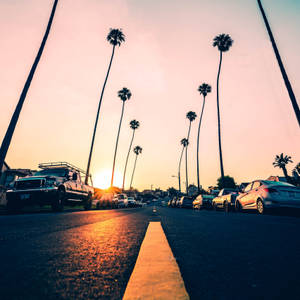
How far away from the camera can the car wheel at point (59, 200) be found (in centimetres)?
1099

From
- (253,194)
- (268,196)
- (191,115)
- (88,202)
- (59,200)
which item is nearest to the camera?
(268,196)

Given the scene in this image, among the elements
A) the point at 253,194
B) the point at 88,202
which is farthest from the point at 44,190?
the point at 253,194

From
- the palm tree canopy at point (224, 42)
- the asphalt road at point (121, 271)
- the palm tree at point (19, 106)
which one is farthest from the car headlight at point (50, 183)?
the palm tree canopy at point (224, 42)

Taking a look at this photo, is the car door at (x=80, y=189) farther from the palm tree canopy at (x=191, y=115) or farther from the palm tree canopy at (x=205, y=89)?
the palm tree canopy at (x=191, y=115)

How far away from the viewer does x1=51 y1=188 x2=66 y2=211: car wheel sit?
1099cm

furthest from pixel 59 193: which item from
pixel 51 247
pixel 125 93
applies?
pixel 125 93

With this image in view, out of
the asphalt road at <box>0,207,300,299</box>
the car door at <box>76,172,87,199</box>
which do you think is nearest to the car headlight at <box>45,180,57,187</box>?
the car door at <box>76,172,87,199</box>

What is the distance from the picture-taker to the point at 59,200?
11.3 metres

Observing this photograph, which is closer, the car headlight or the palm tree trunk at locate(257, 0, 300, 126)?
the car headlight

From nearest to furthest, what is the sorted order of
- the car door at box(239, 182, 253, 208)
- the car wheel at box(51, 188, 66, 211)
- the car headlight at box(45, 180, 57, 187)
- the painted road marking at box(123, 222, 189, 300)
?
1. the painted road marking at box(123, 222, 189, 300)
2. the car headlight at box(45, 180, 57, 187)
3. the car wheel at box(51, 188, 66, 211)
4. the car door at box(239, 182, 253, 208)

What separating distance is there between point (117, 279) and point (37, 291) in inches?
15.1

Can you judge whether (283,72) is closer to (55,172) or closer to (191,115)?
(55,172)

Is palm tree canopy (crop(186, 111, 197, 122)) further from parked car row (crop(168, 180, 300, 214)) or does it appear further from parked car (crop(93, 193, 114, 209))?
parked car row (crop(168, 180, 300, 214))

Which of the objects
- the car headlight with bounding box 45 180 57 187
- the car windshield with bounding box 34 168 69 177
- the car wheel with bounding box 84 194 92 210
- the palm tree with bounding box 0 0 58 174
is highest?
the palm tree with bounding box 0 0 58 174
